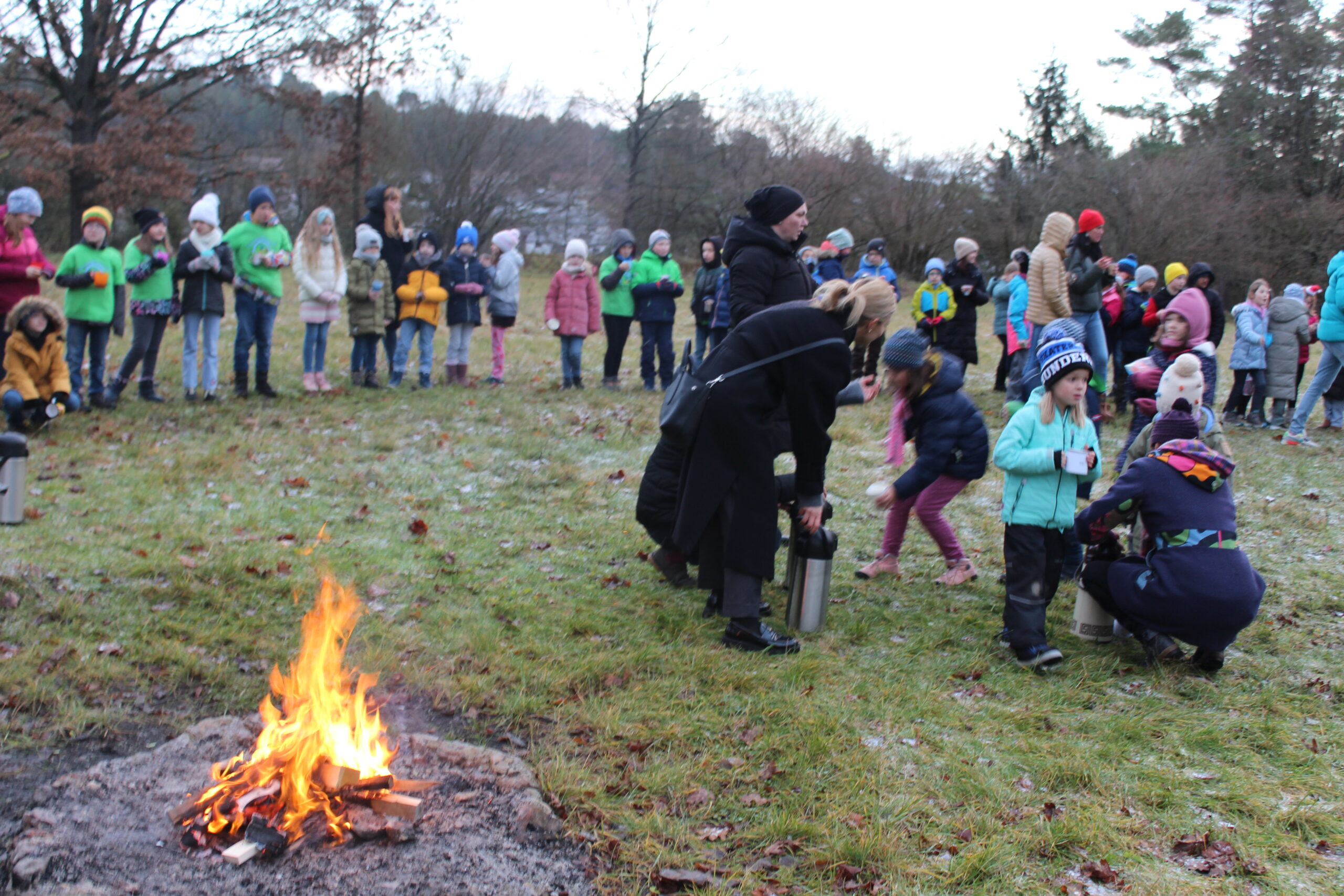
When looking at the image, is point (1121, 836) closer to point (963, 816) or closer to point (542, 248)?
point (963, 816)

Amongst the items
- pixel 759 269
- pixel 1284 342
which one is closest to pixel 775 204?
pixel 759 269

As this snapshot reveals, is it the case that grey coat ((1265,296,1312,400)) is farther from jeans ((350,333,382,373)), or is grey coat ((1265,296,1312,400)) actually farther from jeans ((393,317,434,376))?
jeans ((350,333,382,373))

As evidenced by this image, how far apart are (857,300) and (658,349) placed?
8.58 m

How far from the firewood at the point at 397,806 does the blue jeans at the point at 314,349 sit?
9108 mm

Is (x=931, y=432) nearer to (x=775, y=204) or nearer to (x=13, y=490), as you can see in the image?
(x=775, y=204)

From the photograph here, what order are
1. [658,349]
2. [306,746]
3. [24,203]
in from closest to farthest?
[306,746] → [24,203] → [658,349]

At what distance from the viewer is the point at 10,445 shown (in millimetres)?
4379

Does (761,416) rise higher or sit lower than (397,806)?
higher

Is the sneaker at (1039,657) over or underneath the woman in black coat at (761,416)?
underneath

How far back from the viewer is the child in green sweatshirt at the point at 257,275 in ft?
35.7

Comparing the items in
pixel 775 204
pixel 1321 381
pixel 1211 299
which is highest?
pixel 1211 299

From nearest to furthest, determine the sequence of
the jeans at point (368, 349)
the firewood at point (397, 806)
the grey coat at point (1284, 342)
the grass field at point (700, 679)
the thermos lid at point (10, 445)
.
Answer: the firewood at point (397, 806) → the grass field at point (700, 679) → the thermos lid at point (10, 445) → the grey coat at point (1284, 342) → the jeans at point (368, 349)

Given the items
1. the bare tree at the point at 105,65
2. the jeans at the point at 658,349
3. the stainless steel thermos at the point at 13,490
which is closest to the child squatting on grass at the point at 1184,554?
the stainless steel thermos at the point at 13,490

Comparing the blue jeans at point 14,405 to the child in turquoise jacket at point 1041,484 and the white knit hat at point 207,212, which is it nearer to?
the white knit hat at point 207,212
